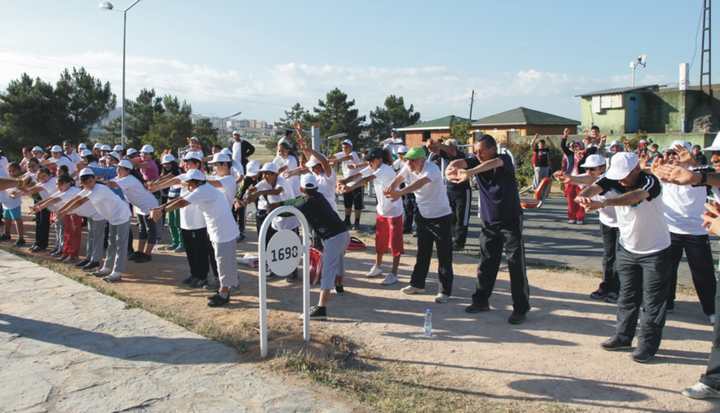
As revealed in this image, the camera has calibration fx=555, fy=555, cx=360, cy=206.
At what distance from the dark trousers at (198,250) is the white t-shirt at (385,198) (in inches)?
96.0

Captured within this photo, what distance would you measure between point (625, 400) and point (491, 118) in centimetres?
3960

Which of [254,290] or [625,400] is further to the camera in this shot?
[254,290]

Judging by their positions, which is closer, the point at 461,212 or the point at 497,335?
the point at 497,335

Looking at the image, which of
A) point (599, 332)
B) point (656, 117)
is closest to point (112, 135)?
point (656, 117)

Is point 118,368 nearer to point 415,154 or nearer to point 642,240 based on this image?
point 415,154

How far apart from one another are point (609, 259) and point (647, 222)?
2.04 m

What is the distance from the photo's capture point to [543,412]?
396cm

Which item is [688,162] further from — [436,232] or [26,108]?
[26,108]

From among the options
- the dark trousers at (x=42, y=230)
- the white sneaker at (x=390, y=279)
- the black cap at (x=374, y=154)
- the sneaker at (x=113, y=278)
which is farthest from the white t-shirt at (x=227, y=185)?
the dark trousers at (x=42, y=230)

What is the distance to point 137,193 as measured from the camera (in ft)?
29.4

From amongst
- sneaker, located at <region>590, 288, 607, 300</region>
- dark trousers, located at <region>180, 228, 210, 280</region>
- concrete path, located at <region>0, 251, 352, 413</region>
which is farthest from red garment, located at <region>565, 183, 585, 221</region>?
concrete path, located at <region>0, 251, 352, 413</region>

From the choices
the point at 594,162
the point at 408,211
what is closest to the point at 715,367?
the point at 594,162

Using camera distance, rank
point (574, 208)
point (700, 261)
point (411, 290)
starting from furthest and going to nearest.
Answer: point (574, 208), point (411, 290), point (700, 261)

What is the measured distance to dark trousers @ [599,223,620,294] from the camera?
6.64 m
